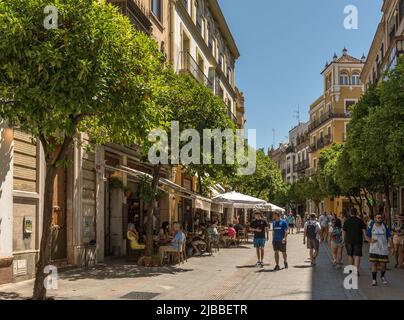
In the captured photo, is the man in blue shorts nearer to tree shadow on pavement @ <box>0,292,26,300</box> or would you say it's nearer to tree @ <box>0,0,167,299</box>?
tree @ <box>0,0,167,299</box>

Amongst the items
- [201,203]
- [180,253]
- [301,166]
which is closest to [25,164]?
[180,253]

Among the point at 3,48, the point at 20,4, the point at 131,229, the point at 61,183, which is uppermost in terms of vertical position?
the point at 20,4

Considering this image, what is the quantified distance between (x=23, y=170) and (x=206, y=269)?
5821mm

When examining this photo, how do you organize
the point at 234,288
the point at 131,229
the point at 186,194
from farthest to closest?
the point at 186,194 < the point at 131,229 < the point at 234,288

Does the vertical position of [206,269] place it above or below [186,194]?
below

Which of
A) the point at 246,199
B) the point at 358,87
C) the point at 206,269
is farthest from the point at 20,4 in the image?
the point at 358,87

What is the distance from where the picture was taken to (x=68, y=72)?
8.65 m

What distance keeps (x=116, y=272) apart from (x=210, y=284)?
2.86 meters

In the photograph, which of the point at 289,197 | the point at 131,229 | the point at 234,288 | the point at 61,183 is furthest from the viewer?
the point at 289,197

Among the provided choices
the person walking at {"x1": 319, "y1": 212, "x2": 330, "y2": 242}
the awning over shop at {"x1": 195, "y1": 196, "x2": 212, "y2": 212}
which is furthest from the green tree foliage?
the awning over shop at {"x1": 195, "y1": 196, "x2": 212, "y2": 212}

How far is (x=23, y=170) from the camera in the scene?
12.9 meters

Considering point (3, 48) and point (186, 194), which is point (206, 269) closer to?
point (186, 194)

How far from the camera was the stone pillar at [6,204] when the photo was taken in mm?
11688

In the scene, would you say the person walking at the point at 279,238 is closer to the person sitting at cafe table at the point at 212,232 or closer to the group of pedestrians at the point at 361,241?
the group of pedestrians at the point at 361,241
